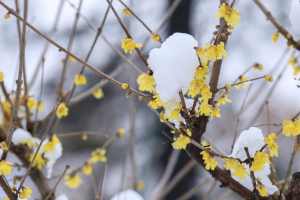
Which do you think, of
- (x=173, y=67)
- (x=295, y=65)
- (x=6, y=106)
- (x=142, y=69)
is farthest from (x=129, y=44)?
(x=142, y=69)

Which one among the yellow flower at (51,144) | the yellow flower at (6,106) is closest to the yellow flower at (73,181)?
the yellow flower at (51,144)

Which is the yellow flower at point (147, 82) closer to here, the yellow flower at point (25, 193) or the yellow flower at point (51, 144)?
the yellow flower at point (25, 193)

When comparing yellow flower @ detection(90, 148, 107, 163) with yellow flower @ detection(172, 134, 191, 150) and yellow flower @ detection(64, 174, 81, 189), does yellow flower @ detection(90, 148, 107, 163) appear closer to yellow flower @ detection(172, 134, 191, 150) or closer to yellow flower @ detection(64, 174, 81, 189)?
yellow flower @ detection(64, 174, 81, 189)

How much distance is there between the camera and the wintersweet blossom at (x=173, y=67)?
3.50 feet

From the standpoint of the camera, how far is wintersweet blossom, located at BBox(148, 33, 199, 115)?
1.07 metres

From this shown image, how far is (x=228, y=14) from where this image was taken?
3.25ft

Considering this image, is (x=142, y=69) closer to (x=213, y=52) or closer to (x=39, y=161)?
(x=39, y=161)

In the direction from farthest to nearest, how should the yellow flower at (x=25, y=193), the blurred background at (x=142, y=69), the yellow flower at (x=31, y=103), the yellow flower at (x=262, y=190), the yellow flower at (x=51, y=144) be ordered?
the blurred background at (x=142, y=69) → the yellow flower at (x=31, y=103) → the yellow flower at (x=51, y=144) → the yellow flower at (x=25, y=193) → the yellow flower at (x=262, y=190)

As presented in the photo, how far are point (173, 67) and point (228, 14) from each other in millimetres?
159

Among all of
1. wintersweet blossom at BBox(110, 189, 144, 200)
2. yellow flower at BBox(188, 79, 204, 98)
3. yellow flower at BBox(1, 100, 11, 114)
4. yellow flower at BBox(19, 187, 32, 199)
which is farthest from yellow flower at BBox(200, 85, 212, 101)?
yellow flower at BBox(1, 100, 11, 114)

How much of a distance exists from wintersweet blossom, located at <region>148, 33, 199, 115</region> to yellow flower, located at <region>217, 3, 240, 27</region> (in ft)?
0.35

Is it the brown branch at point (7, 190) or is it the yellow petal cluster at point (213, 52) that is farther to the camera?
the brown branch at point (7, 190)

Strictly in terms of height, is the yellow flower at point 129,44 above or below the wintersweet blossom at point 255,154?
above

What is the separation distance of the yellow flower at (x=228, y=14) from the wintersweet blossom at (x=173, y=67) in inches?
4.2
